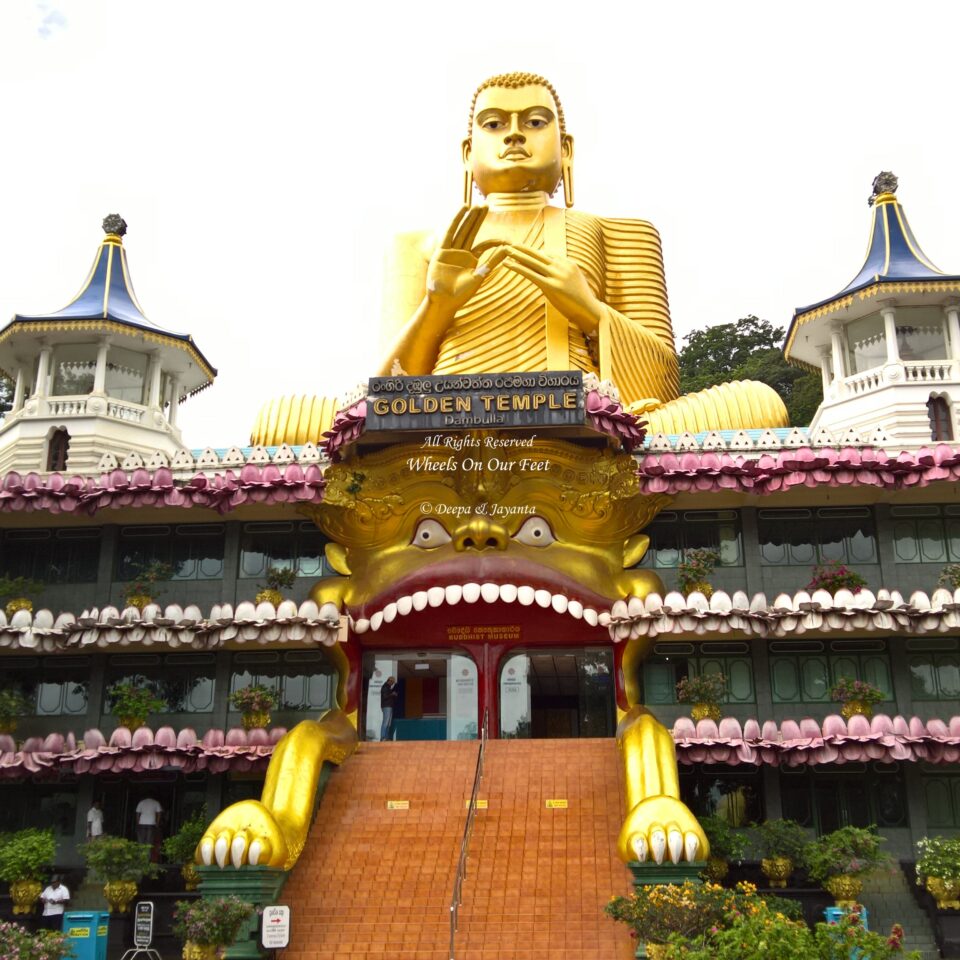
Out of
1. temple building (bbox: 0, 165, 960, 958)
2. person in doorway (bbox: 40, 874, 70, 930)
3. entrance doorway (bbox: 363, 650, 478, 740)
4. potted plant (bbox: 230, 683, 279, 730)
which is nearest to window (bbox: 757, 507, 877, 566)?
temple building (bbox: 0, 165, 960, 958)

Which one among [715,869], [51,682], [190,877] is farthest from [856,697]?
[51,682]

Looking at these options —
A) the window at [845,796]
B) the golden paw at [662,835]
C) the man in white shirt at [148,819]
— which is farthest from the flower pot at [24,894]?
the window at [845,796]

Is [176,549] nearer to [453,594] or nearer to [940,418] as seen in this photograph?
[453,594]

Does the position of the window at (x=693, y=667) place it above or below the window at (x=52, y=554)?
below

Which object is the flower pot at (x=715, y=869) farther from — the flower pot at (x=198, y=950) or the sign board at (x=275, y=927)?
the flower pot at (x=198, y=950)

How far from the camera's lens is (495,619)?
70.0 feet

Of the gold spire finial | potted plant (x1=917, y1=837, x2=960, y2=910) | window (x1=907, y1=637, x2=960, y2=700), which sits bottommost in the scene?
potted plant (x1=917, y1=837, x2=960, y2=910)

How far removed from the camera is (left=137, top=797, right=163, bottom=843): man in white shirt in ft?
66.8

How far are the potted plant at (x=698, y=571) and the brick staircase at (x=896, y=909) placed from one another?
5.40 metres

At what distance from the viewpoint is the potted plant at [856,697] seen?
63.5ft

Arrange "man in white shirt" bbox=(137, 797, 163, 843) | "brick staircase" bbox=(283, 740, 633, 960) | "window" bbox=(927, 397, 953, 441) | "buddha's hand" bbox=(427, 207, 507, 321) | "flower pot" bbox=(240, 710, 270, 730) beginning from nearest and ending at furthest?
1. "brick staircase" bbox=(283, 740, 633, 960)
2. "flower pot" bbox=(240, 710, 270, 730)
3. "man in white shirt" bbox=(137, 797, 163, 843)
4. "buddha's hand" bbox=(427, 207, 507, 321)
5. "window" bbox=(927, 397, 953, 441)

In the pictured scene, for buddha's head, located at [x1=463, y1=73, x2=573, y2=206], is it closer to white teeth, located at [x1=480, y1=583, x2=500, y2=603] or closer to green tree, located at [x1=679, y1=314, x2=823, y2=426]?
white teeth, located at [x1=480, y1=583, x2=500, y2=603]

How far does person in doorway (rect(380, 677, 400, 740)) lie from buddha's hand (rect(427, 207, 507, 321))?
289 inches

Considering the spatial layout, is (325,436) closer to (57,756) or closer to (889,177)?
(57,756)
